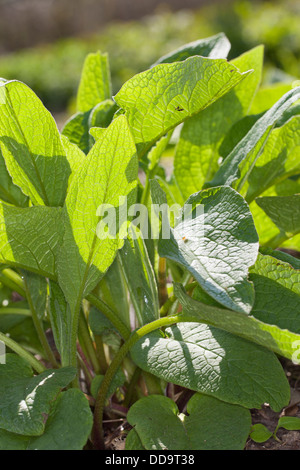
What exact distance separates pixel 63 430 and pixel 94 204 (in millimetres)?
288

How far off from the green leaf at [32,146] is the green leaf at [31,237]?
0.33ft

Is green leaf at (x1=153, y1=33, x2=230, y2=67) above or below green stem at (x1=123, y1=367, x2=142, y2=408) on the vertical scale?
above

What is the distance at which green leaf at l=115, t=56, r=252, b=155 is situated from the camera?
76cm

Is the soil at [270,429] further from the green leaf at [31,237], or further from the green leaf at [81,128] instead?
the green leaf at [81,128]

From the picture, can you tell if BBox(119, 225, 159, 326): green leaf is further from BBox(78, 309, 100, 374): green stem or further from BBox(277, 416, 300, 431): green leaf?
BBox(277, 416, 300, 431): green leaf

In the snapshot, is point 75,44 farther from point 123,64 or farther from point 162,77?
point 162,77

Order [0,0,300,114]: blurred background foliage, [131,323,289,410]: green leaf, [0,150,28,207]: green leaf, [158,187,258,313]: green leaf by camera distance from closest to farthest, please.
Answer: [158,187,258,313]: green leaf
[131,323,289,410]: green leaf
[0,150,28,207]: green leaf
[0,0,300,114]: blurred background foliage

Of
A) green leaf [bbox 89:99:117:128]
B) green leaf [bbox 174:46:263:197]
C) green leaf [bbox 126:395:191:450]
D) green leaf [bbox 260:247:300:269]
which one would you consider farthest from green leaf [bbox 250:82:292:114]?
green leaf [bbox 126:395:191:450]

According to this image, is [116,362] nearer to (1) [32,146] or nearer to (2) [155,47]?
(1) [32,146]

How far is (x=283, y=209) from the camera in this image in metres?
0.85

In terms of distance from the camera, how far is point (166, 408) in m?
0.78

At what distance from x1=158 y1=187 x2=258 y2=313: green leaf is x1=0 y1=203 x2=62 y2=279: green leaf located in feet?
0.52

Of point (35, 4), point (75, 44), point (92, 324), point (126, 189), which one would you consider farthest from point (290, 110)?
point (35, 4)

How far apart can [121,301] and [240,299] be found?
0.36 metres
